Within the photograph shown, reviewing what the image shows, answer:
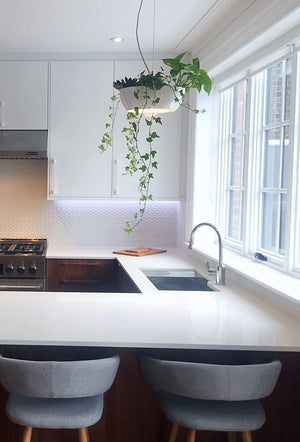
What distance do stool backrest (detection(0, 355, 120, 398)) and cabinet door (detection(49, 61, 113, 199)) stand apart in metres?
2.53

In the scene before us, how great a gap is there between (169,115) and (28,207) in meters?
1.54

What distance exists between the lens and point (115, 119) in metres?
4.12

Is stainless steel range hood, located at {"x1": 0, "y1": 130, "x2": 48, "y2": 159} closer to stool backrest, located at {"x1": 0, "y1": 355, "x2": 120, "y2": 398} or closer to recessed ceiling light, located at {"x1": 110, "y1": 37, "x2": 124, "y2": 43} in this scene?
recessed ceiling light, located at {"x1": 110, "y1": 37, "x2": 124, "y2": 43}

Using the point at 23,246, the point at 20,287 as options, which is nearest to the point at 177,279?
the point at 20,287

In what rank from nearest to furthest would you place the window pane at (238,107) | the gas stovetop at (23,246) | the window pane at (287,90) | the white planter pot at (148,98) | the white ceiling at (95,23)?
the white planter pot at (148,98) → the window pane at (287,90) → the white ceiling at (95,23) → the window pane at (238,107) → the gas stovetop at (23,246)

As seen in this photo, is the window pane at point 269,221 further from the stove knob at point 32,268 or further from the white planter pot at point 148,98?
the stove knob at point 32,268

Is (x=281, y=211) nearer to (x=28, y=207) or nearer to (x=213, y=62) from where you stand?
(x=213, y=62)

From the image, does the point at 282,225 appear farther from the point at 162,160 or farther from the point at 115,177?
the point at 115,177

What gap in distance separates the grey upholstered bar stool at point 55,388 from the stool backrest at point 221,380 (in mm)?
253

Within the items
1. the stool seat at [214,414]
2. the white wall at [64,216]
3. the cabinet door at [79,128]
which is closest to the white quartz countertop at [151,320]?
the stool seat at [214,414]

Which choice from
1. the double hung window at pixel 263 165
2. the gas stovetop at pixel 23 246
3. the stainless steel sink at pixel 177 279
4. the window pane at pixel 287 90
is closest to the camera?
the double hung window at pixel 263 165

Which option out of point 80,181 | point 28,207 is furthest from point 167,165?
point 28,207

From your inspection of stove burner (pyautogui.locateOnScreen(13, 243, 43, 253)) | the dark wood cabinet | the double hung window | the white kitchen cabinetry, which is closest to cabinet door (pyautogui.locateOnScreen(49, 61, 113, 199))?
the white kitchen cabinetry

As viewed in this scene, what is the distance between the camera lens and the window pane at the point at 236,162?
3408mm
